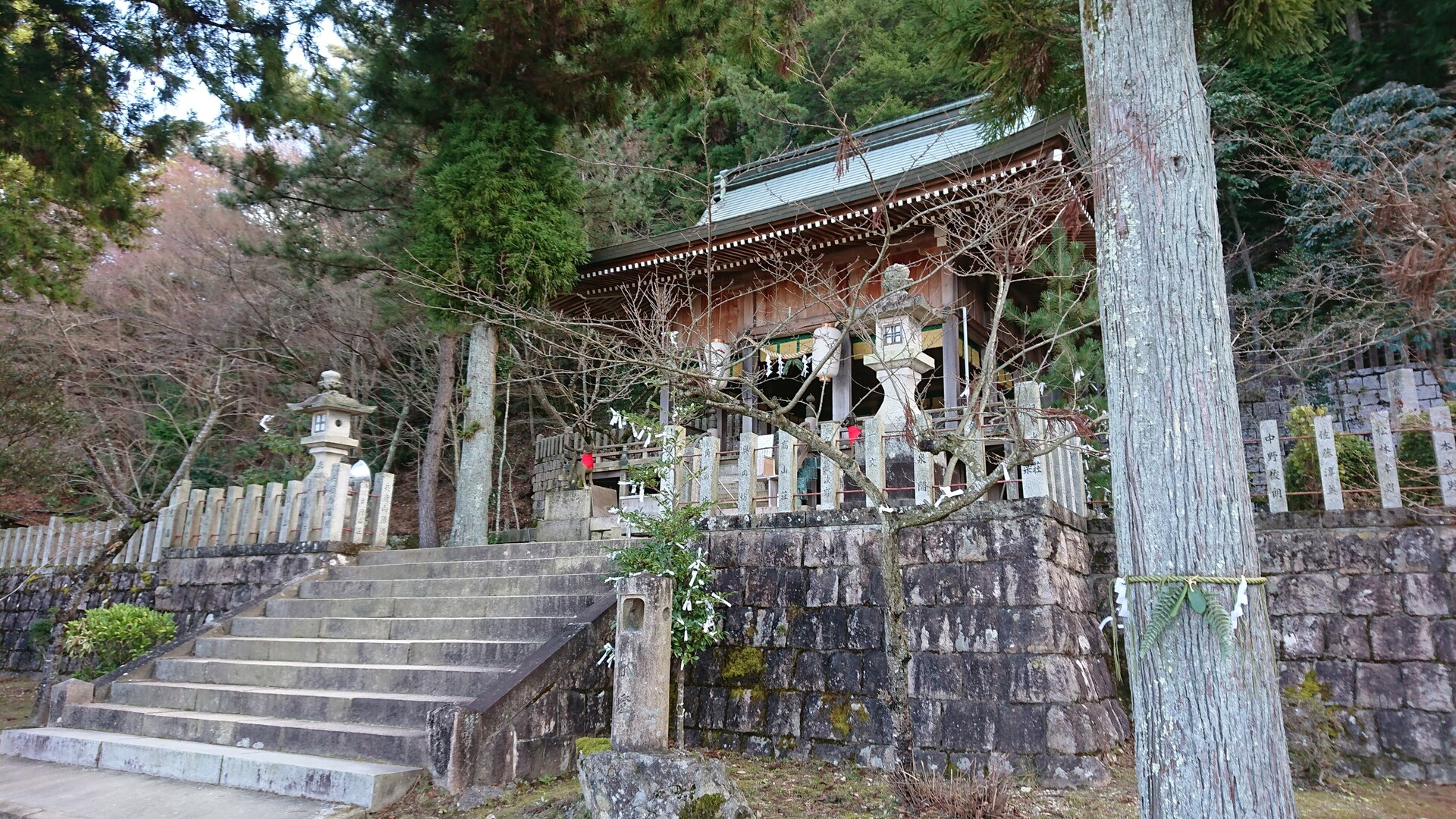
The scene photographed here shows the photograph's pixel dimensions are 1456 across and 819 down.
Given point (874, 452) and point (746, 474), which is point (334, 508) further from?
point (874, 452)

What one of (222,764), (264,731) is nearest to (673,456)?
(264,731)

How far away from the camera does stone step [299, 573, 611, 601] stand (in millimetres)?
6438

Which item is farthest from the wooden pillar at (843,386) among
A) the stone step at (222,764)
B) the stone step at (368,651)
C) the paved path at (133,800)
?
the paved path at (133,800)

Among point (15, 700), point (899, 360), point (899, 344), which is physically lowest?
point (15, 700)

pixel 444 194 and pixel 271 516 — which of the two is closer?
pixel 271 516

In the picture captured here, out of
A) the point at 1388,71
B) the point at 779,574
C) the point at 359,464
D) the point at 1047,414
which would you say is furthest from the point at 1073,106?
the point at 1388,71

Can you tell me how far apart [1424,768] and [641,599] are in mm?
5153

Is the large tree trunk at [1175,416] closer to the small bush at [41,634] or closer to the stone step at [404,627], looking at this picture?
the stone step at [404,627]

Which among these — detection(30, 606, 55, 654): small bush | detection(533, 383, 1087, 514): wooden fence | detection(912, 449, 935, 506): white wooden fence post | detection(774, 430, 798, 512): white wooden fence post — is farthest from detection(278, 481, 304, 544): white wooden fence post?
detection(912, 449, 935, 506): white wooden fence post

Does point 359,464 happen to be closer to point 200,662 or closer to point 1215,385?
point 200,662

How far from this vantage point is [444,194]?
9.47m

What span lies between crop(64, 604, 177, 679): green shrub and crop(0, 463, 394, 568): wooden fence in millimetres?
1266

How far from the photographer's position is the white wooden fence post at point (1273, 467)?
6.02 metres

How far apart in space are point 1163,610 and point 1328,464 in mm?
4343
